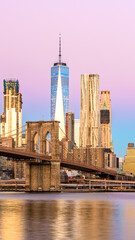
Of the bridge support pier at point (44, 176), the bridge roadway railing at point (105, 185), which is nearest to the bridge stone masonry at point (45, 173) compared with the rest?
the bridge support pier at point (44, 176)

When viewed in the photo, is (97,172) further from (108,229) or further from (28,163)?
(108,229)

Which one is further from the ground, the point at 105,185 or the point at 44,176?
the point at 44,176

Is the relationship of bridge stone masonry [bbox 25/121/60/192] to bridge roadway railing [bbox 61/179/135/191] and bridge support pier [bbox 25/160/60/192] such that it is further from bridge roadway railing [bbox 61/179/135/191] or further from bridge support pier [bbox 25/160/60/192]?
bridge roadway railing [bbox 61/179/135/191]

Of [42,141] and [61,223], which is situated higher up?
[42,141]

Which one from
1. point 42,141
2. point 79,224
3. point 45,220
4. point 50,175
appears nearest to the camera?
point 79,224

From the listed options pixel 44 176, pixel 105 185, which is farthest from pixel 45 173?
pixel 105 185

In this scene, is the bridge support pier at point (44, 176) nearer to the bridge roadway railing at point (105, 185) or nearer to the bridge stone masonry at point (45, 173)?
the bridge stone masonry at point (45, 173)

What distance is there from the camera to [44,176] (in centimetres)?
10962

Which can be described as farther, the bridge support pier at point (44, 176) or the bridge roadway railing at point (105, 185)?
the bridge roadway railing at point (105, 185)

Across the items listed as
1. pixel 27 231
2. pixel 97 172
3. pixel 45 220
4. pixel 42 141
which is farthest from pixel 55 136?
pixel 27 231

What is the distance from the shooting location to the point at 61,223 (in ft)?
122

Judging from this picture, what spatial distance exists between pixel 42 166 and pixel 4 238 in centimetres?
8132

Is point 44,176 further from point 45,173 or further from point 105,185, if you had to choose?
point 105,185

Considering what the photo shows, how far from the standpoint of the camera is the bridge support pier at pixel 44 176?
356 ft
